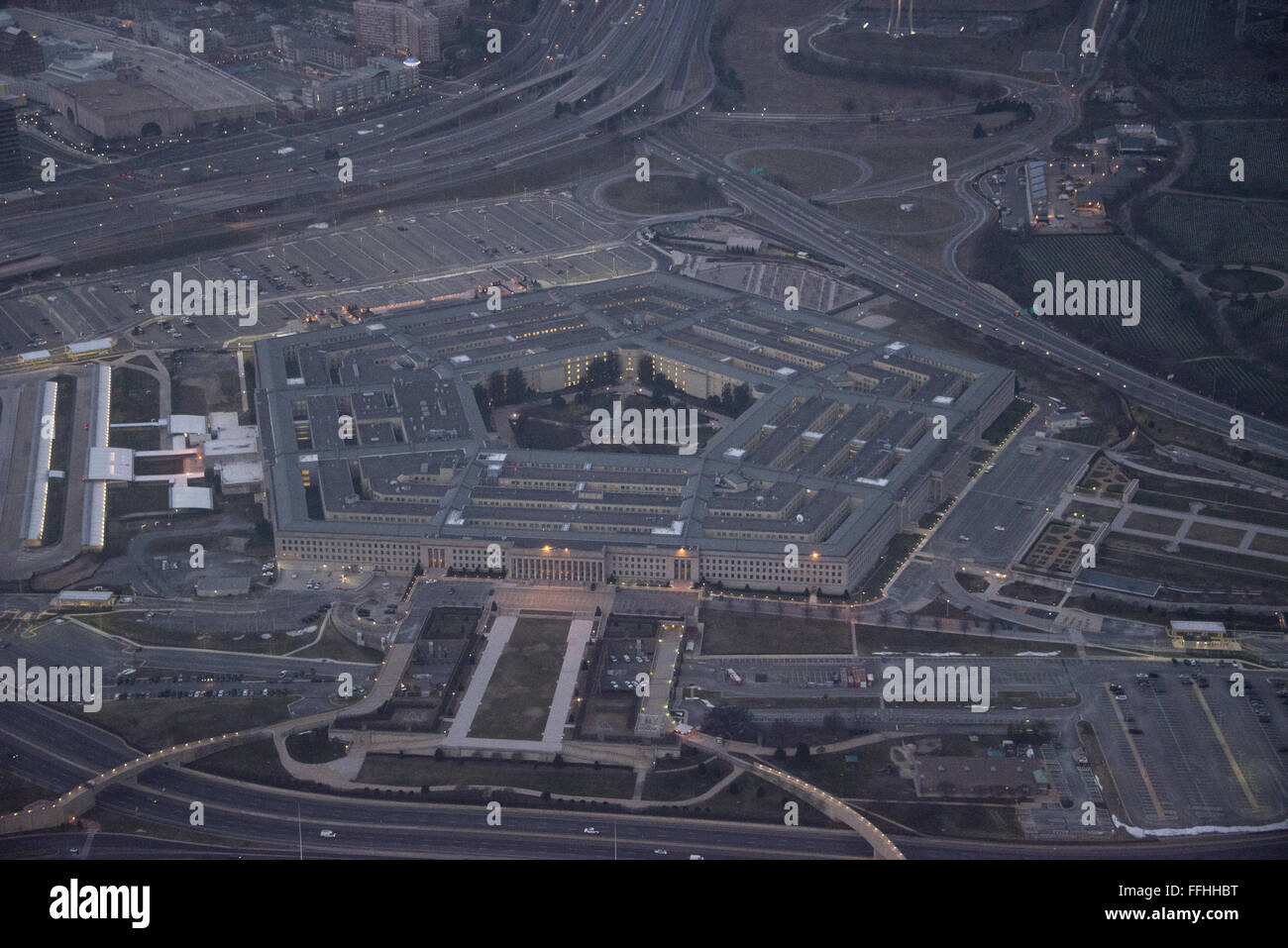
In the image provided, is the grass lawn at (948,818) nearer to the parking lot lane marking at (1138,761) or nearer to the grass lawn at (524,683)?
the parking lot lane marking at (1138,761)

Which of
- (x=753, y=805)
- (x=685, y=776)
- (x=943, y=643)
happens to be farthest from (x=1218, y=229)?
(x=753, y=805)

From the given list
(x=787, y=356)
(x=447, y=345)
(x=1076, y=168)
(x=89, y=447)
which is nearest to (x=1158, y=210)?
(x=1076, y=168)

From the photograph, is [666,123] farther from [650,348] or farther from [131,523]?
[131,523]

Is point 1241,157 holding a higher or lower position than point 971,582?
higher

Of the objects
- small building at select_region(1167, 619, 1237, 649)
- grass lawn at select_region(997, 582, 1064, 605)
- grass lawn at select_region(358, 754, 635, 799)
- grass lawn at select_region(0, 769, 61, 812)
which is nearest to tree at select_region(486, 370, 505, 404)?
grass lawn at select_region(997, 582, 1064, 605)

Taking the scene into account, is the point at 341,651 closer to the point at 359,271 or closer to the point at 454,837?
the point at 454,837

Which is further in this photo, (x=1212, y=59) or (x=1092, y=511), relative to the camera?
(x=1212, y=59)
